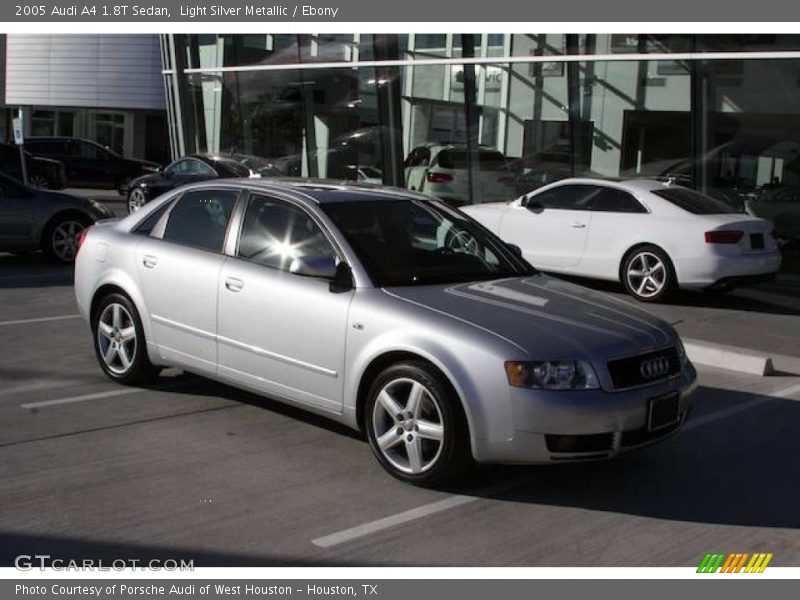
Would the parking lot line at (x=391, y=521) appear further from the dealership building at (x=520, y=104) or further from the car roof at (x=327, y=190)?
the dealership building at (x=520, y=104)

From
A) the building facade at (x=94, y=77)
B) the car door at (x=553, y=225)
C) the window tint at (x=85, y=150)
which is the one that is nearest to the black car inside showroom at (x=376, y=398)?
the car door at (x=553, y=225)

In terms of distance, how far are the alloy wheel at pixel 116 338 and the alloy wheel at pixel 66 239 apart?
23.4 ft

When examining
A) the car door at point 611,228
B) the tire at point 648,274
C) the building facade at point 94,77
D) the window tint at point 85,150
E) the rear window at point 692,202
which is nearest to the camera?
the tire at point 648,274

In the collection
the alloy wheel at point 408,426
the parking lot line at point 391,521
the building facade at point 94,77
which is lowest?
the parking lot line at point 391,521

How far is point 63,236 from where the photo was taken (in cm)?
1405

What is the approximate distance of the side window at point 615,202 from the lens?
40.4 ft

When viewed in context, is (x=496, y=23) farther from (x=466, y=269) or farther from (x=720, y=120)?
(x=466, y=269)

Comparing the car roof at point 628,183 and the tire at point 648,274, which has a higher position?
the car roof at point 628,183

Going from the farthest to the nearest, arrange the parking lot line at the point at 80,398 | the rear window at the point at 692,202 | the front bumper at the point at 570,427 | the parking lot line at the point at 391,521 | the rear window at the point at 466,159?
the rear window at the point at 466,159, the rear window at the point at 692,202, the parking lot line at the point at 80,398, the front bumper at the point at 570,427, the parking lot line at the point at 391,521

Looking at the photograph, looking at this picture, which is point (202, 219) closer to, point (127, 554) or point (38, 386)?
point (38, 386)

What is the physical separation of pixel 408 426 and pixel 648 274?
741cm

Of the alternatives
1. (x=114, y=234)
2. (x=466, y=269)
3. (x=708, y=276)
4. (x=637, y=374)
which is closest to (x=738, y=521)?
(x=637, y=374)

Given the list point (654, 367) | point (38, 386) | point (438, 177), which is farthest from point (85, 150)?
point (654, 367)

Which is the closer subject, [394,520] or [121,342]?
[394,520]
